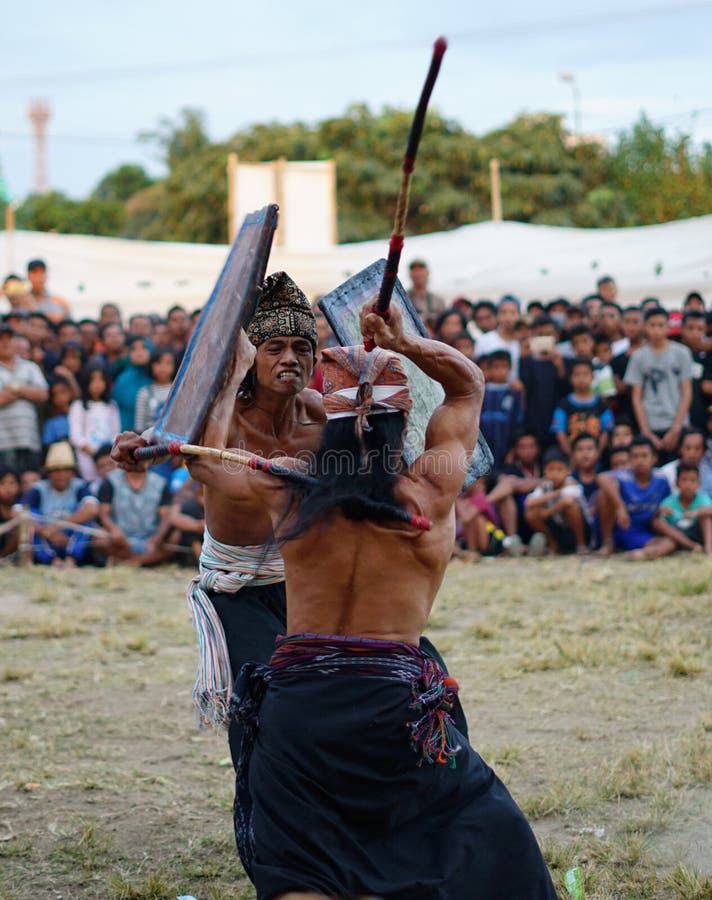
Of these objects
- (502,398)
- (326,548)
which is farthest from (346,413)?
(502,398)

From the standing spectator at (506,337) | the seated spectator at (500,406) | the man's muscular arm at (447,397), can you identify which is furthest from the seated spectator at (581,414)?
the man's muscular arm at (447,397)

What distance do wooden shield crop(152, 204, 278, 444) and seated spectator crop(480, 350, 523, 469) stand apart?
20.2ft

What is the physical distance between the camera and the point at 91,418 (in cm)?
1028

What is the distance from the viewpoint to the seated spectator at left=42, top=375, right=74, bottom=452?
1025 centimetres

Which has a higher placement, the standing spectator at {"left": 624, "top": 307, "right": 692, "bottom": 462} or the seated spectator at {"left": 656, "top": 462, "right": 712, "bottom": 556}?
the standing spectator at {"left": 624, "top": 307, "right": 692, "bottom": 462}

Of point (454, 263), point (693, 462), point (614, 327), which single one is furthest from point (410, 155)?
point (454, 263)

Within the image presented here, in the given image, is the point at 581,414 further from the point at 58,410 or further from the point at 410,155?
the point at 410,155

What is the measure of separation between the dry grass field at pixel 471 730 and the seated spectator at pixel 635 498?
0.61 meters

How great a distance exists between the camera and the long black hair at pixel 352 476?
2992 mm

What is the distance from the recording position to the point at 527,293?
13.2 m

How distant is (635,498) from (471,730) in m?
4.45

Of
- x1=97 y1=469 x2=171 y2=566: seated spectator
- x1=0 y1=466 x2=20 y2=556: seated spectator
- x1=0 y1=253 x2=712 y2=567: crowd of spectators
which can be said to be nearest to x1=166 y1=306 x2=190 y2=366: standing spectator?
x1=0 y1=253 x2=712 y2=567: crowd of spectators

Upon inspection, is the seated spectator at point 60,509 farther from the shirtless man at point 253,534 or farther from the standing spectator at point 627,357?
the shirtless man at point 253,534

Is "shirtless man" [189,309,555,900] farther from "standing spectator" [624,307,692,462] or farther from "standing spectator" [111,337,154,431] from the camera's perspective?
"standing spectator" [111,337,154,431]
